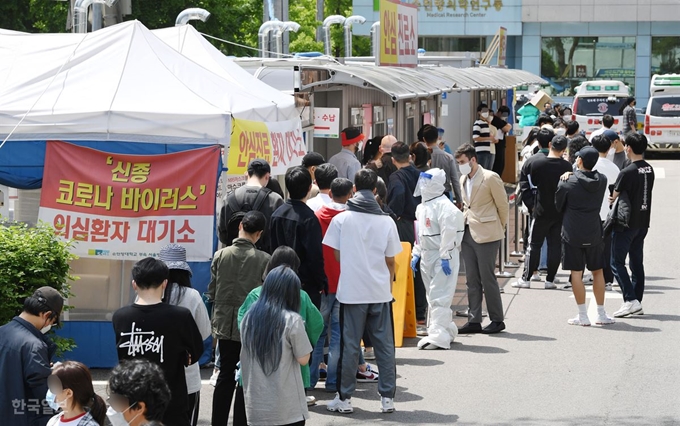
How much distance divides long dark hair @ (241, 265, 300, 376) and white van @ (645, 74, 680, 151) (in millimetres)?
30456

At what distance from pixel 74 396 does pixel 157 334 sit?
1272 mm

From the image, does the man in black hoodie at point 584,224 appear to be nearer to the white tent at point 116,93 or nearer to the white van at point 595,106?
the white tent at point 116,93

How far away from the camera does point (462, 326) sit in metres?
11.5

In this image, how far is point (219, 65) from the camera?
11.8 meters

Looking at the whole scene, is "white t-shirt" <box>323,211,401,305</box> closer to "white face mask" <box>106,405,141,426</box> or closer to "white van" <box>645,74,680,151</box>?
"white face mask" <box>106,405,141,426</box>

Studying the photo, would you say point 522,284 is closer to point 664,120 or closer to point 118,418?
point 118,418

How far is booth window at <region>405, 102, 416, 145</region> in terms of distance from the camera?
21.1 metres

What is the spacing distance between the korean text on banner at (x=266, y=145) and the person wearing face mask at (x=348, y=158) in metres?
1.49

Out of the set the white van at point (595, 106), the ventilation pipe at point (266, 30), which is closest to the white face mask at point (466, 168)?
the ventilation pipe at point (266, 30)

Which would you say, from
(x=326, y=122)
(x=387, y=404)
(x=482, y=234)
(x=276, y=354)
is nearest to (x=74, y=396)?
(x=276, y=354)

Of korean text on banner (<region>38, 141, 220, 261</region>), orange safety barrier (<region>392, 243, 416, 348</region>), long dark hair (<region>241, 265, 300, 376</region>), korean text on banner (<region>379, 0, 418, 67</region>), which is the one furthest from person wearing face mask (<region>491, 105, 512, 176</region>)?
long dark hair (<region>241, 265, 300, 376</region>)

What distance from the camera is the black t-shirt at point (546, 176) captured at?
12992 mm

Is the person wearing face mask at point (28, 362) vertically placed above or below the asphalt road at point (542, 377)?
above

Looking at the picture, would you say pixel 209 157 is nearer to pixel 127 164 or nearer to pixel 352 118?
pixel 127 164
